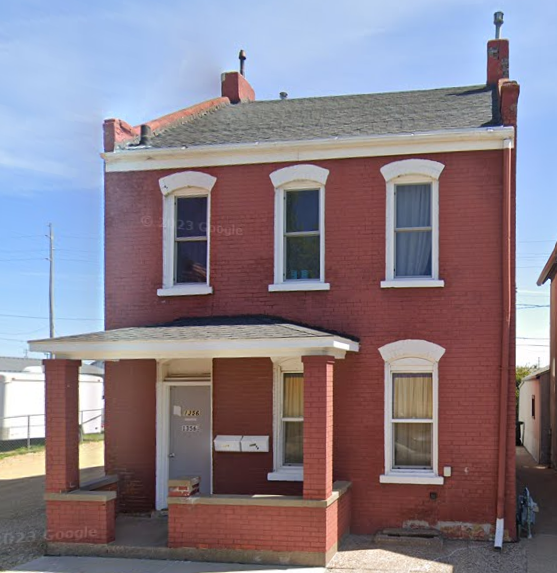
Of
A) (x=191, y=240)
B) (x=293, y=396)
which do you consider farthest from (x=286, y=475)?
(x=191, y=240)

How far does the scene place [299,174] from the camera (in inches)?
485

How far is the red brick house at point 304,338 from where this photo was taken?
1071 centimetres

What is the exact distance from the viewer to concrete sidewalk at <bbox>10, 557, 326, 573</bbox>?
992 centimetres

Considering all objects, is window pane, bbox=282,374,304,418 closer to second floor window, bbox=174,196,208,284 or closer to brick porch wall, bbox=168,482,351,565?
brick porch wall, bbox=168,482,351,565

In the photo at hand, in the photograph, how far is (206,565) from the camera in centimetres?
1017

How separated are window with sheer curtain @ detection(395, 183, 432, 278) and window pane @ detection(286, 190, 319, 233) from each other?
1340mm

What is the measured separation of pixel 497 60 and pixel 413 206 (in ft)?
16.2

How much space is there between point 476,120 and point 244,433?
6.34 metres

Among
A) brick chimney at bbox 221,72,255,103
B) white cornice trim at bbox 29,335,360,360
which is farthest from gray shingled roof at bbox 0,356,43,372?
white cornice trim at bbox 29,335,360,360

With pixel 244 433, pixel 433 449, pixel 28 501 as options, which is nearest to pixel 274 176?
pixel 244 433

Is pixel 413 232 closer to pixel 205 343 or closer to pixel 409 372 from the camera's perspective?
pixel 409 372

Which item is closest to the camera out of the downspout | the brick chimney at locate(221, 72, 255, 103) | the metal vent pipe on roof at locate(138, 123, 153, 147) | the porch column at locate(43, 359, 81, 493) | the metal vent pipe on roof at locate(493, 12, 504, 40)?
the porch column at locate(43, 359, 81, 493)

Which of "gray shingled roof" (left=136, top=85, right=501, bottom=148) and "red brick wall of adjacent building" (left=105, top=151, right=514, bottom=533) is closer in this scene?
"red brick wall of adjacent building" (left=105, top=151, right=514, bottom=533)

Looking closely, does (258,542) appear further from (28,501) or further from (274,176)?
(28,501)
